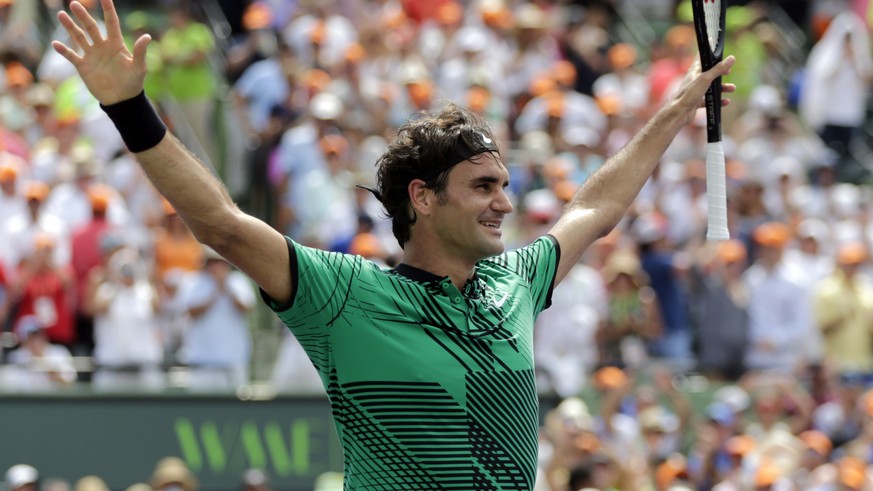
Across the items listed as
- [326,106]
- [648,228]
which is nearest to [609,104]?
[648,228]

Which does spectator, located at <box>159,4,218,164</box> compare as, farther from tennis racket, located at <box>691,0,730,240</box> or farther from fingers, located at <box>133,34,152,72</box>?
fingers, located at <box>133,34,152,72</box>

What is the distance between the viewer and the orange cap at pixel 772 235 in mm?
13523

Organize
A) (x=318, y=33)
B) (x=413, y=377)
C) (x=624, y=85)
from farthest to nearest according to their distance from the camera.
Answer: (x=624, y=85) < (x=318, y=33) < (x=413, y=377)

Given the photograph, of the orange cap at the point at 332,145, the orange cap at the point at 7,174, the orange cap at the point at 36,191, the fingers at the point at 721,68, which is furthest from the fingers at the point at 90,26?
the orange cap at the point at 332,145

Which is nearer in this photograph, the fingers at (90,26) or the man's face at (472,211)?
the fingers at (90,26)

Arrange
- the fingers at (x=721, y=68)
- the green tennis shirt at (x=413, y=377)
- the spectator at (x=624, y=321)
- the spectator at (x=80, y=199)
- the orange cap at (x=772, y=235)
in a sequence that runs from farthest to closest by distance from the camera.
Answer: the orange cap at (x=772, y=235) → the spectator at (x=624, y=321) → the spectator at (x=80, y=199) → the fingers at (x=721, y=68) → the green tennis shirt at (x=413, y=377)

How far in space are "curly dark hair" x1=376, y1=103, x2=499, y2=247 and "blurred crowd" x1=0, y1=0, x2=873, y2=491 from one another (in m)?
4.94

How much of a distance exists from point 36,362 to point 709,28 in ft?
24.3

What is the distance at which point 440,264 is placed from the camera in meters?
4.32

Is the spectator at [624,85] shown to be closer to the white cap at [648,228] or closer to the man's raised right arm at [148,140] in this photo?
the white cap at [648,228]

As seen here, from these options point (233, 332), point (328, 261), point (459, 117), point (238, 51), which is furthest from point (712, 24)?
point (238, 51)

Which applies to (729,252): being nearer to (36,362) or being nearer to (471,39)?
(471,39)

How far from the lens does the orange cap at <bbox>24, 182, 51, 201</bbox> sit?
39.6ft

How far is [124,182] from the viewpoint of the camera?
1308cm
